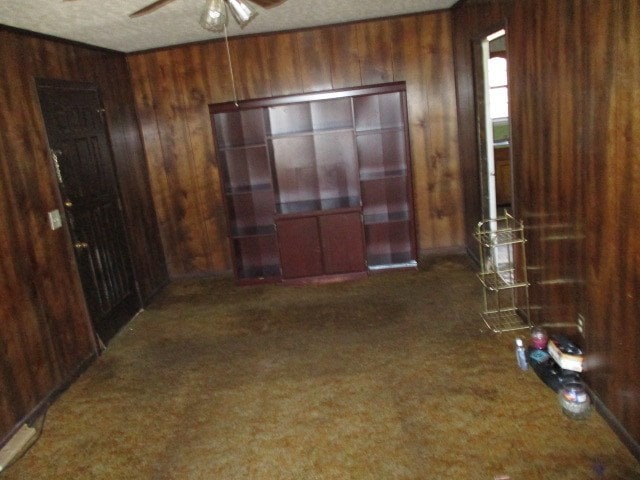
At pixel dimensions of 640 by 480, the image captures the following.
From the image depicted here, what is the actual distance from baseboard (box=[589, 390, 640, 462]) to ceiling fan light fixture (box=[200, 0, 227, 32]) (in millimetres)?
2505

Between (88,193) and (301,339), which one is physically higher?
(88,193)

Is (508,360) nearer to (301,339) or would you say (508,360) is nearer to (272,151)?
(301,339)

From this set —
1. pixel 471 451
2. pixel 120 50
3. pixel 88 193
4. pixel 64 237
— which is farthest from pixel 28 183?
pixel 471 451

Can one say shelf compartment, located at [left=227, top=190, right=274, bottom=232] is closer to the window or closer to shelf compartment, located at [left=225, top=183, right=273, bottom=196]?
shelf compartment, located at [left=225, top=183, right=273, bottom=196]

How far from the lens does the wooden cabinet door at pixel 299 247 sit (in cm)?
459

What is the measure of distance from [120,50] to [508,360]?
4.14 meters

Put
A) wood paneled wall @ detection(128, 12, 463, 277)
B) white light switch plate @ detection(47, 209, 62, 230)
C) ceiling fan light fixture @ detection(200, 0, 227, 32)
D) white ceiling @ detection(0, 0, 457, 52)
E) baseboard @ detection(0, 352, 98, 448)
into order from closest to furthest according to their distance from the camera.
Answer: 1. ceiling fan light fixture @ detection(200, 0, 227, 32)
2. baseboard @ detection(0, 352, 98, 448)
3. white ceiling @ detection(0, 0, 457, 52)
4. white light switch plate @ detection(47, 209, 62, 230)
5. wood paneled wall @ detection(128, 12, 463, 277)

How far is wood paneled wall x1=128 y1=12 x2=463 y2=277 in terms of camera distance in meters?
4.57

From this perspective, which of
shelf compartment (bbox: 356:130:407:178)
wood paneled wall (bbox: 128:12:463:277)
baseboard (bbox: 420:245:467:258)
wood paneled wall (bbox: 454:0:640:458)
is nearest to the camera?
wood paneled wall (bbox: 454:0:640:458)

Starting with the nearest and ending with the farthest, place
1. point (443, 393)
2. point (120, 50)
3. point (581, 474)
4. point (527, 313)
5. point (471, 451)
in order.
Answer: point (581, 474)
point (471, 451)
point (443, 393)
point (527, 313)
point (120, 50)

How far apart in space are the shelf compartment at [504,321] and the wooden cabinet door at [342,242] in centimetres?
140

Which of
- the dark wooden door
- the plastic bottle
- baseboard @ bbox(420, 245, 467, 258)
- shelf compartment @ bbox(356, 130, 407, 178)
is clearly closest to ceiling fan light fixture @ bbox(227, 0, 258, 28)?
the dark wooden door

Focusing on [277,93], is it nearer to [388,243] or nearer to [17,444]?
[388,243]

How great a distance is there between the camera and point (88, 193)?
12.5 ft
